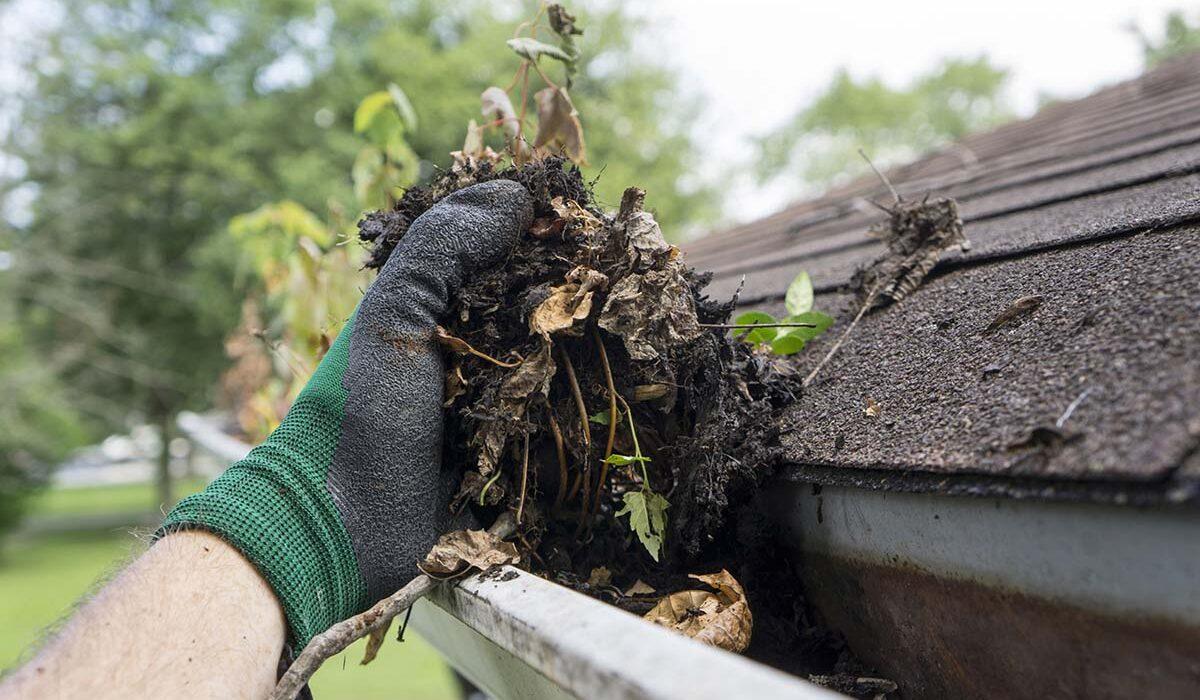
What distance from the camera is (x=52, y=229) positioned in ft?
45.7

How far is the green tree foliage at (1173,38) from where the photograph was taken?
598 cm

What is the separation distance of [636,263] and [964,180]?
2184mm

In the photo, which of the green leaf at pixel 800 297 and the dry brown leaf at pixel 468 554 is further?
the green leaf at pixel 800 297

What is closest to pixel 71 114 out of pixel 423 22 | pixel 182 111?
pixel 182 111

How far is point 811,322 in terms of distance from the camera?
4.58 ft

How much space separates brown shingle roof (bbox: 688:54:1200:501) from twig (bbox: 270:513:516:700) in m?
0.52

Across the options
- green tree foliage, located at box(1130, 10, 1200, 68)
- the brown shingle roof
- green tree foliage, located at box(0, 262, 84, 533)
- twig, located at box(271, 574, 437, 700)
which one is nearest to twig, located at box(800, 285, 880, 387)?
the brown shingle roof

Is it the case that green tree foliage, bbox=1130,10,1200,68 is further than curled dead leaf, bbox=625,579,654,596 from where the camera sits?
Yes

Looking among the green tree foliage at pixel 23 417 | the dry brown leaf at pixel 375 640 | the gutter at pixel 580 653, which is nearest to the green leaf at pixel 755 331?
the gutter at pixel 580 653

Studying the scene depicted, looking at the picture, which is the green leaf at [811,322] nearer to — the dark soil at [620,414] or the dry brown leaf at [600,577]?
the dark soil at [620,414]

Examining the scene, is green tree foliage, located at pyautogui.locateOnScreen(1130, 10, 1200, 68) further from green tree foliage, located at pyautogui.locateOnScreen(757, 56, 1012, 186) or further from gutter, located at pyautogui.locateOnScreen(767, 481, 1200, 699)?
green tree foliage, located at pyautogui.locateOnScreen(757, 56, 1012, 186)

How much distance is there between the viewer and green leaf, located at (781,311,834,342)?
1382mm

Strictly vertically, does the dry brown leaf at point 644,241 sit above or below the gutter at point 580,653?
above

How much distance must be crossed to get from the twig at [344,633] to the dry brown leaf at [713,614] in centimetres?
24
